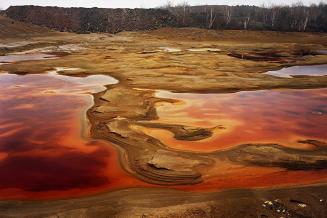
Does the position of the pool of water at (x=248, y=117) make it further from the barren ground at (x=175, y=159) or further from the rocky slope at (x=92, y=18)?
the rocky slope at (x=92, y=18)

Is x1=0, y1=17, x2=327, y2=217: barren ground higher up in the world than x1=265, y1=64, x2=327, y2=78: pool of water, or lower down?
lower down

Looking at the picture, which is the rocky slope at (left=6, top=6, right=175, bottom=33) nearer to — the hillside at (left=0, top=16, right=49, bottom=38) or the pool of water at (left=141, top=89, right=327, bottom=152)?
the hillside at (left=0, top=16, right=49, bottom=38)

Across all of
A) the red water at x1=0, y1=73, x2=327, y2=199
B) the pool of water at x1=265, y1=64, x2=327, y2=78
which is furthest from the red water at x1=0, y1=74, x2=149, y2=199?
the pool of water at x1=265, y1=64, x2=327, y2=78

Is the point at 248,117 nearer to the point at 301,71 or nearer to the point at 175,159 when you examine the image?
the point at 175,159

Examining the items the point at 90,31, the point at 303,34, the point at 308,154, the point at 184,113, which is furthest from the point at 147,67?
the point at 90,31

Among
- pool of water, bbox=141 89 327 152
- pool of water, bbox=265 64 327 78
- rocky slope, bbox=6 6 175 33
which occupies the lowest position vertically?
pool of water, bbox=141 89 327 152

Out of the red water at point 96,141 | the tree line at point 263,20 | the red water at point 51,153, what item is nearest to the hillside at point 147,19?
the tree line at point 263,20

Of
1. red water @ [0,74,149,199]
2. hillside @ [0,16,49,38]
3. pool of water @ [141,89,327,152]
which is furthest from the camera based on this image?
hillside @ [0,16,49,38]
